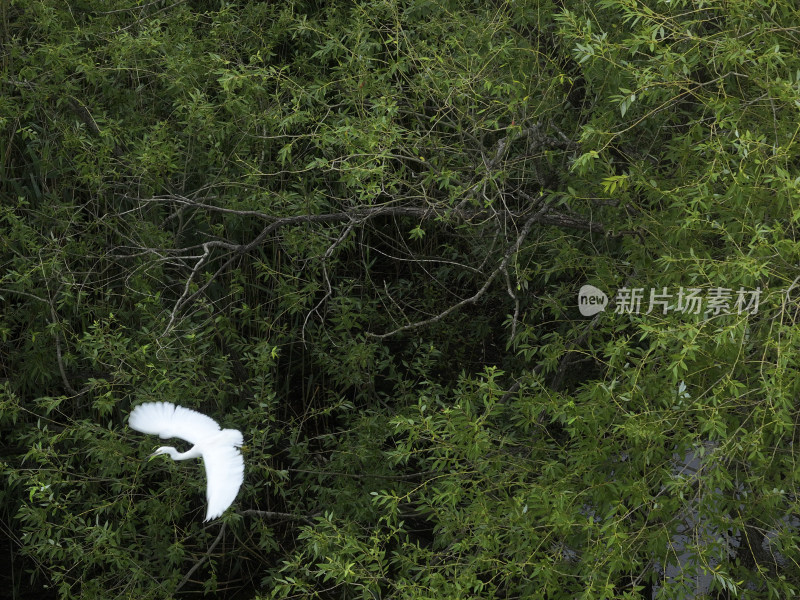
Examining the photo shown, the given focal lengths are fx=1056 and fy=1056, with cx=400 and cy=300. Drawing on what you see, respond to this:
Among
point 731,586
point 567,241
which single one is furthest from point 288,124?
point 731,586

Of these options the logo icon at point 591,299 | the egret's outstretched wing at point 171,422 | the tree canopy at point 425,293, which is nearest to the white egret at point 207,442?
the egret's outstretched wing at point 171,422

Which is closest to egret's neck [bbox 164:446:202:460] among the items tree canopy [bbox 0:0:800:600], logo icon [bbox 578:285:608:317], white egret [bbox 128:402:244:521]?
white egret [bbox 128:402:244:521]

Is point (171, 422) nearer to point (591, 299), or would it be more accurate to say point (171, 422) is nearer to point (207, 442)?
point (207, 442)

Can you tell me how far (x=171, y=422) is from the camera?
3203 millimetres

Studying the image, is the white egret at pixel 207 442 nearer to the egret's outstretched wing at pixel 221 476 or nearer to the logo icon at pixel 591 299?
the egret's outstretched wing at pixel 221 476

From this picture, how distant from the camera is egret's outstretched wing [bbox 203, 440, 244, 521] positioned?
2.80 metres

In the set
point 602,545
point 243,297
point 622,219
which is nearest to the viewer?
point 602,545

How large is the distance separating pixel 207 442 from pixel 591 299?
1201 mm

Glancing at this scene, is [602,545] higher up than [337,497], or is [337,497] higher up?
[602,545]

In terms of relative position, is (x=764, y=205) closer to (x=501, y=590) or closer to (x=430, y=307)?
(x=501, y=590)

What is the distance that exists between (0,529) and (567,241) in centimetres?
252

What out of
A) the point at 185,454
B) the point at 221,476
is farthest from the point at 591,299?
the point at 185,454

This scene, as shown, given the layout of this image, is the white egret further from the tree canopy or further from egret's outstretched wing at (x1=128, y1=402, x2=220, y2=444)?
the tree canopy

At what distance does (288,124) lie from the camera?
321cm
